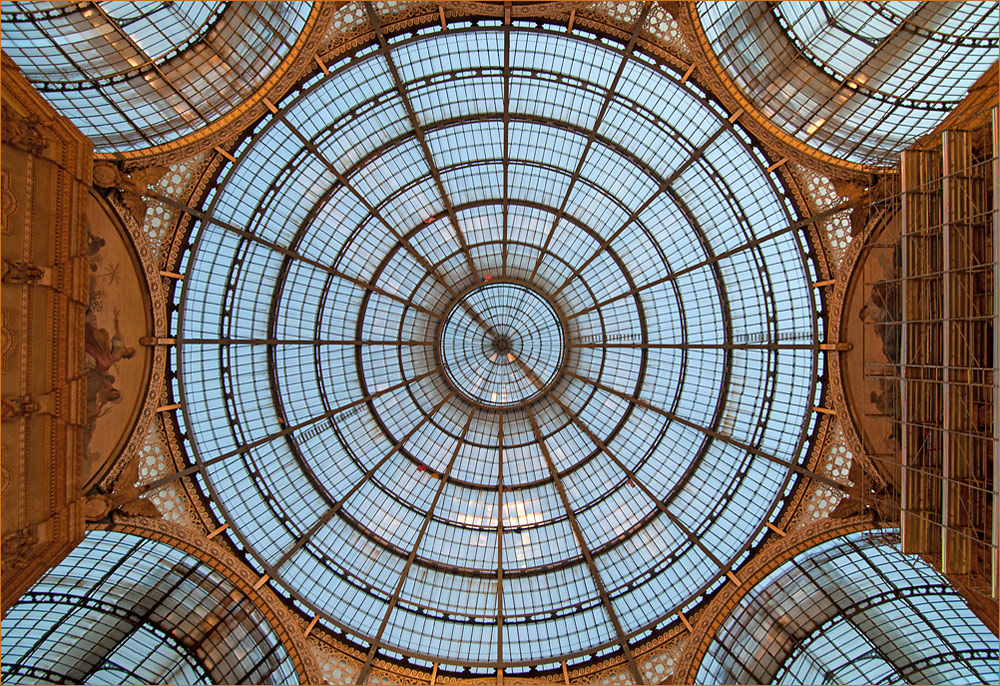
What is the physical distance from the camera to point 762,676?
78.6 ft

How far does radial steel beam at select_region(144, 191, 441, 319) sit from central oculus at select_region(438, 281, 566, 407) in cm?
190

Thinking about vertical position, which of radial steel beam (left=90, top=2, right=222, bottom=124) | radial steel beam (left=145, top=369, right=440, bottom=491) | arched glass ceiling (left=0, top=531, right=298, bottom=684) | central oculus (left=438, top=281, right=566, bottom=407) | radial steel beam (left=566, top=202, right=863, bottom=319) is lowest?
arched glass ceiling (left=0, top=531, right=298, bottom=684)

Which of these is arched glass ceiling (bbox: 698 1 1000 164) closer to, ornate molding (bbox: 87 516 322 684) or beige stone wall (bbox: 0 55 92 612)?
beige stone wall (bbox: 0 55 92 612)

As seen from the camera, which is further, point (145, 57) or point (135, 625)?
point (135, 625)

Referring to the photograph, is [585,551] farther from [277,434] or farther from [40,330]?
[40,330]

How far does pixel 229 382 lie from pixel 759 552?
78.2 ft

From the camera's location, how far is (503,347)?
31641 millimetres

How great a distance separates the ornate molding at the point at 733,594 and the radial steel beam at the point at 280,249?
1854cm

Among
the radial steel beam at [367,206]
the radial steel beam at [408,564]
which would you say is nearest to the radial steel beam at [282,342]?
the radial steel beam at [367,206]

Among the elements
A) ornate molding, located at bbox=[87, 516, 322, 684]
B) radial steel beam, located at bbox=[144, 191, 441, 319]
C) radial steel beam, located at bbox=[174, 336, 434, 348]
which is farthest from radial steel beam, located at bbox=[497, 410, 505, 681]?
ornate molding, located at bbox=[87, 516, 322, 684]

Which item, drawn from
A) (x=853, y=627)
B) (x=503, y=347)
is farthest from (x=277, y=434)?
(x=853, y=627)

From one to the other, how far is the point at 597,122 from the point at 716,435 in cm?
1510

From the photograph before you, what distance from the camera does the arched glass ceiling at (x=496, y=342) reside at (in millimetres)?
25016

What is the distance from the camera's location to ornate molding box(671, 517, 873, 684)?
24.0m
